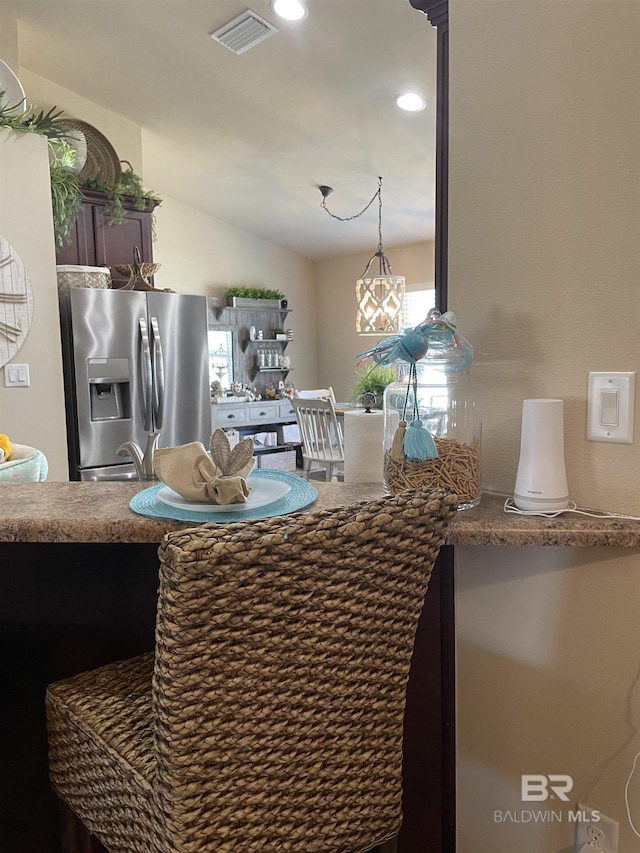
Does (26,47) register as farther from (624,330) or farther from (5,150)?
(624,330)

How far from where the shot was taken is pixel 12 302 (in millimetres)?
3309

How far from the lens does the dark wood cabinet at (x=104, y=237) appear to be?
13.5 feet

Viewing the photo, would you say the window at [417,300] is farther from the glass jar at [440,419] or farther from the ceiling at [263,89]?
the glass jar at [440,419]

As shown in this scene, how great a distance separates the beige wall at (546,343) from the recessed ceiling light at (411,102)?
8.52 feet

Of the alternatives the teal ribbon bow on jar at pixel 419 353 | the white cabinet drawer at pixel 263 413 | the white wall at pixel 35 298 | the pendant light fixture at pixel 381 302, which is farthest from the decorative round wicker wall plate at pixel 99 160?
the teal ribbon bow on jar at pixel 419 353

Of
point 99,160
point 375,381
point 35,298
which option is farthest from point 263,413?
point 375,381

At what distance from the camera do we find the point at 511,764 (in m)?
1.23

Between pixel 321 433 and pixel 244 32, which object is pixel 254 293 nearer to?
pixel 321 433

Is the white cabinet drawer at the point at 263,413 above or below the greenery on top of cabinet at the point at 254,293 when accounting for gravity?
below

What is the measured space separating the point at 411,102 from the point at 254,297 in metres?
3.24

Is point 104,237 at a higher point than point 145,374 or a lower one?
higher

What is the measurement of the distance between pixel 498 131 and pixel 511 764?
1244 millimetres

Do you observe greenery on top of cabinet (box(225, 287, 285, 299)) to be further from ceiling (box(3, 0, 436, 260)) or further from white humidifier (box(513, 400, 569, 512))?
white humidifier (box(513, 400, 569, 512))

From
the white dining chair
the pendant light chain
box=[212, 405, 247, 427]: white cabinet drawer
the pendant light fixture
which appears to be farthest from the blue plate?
box=[212, 405, 247, 427]: white cabinet drawer
